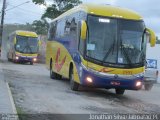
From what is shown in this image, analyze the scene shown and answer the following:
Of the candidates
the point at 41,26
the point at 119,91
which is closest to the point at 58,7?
the point at 41,26

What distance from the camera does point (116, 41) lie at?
18.7 metres

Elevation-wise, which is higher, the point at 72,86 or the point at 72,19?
the point at 72,19

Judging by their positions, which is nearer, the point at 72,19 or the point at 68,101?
the point at 68,101

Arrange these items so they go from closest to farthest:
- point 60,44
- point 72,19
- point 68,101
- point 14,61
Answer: point 68,101
point 72,19
point 60,44
point 14,61

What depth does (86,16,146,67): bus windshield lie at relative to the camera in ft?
61.0

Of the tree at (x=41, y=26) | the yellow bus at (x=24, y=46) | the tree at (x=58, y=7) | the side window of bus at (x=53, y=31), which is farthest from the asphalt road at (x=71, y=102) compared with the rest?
the tree at (x=41, y=26)

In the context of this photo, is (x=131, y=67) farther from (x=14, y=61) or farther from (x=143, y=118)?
(x=14, y=61)

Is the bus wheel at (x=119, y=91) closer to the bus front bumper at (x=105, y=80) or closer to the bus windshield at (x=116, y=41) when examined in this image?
the bus front bumper at (x=105, y=80)

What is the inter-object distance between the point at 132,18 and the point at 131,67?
194 cm

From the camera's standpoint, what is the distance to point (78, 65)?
19312mm

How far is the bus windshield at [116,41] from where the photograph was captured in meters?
18.6

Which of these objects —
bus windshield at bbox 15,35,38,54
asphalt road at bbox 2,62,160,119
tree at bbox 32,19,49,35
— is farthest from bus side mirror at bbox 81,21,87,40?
tree at bbox 32,19,49,35

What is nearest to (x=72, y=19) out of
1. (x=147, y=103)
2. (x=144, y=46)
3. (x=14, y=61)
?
(x=144, y=46)

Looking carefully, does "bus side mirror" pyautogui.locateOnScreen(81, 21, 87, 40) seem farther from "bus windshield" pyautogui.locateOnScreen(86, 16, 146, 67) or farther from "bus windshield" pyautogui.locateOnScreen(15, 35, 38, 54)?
"bus windshield" pyautogui.locateOnScreen(15, 35, 38, 54)
